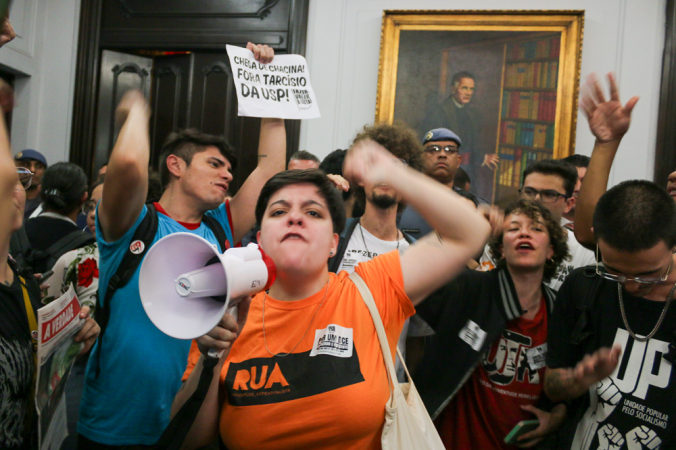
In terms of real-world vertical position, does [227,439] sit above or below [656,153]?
below

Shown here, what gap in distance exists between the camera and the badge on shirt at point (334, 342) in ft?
4.69

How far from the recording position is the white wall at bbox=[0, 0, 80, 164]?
5730 mm

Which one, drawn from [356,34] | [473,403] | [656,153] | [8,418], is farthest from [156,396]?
[656,153]

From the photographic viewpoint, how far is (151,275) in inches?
47.4

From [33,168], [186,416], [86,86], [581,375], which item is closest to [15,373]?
[186,416]

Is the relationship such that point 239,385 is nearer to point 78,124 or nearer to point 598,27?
point 598,27

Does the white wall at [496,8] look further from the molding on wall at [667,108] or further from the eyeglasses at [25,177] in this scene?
the eyeglasses at [25,177]

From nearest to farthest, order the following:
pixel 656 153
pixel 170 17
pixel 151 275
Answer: pixel 151 275, pixel 656 153, pixel 170 17

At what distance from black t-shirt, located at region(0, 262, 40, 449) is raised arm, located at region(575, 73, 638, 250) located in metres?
2.23

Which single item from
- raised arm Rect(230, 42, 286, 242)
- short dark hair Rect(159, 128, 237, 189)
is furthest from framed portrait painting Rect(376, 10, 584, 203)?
short dark hair Rect(159, 128, 237, 189)

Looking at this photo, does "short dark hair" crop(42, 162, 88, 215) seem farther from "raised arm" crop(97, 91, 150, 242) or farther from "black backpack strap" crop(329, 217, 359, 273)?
"black backpack strap" crop(329, 217, 359, 273)

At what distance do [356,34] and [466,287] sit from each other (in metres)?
3.96

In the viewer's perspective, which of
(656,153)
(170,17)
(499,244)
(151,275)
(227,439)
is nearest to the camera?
(151,275)

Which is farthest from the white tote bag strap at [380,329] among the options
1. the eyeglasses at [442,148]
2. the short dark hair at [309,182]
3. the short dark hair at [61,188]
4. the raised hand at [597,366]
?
the short dark hair at [61,188]
